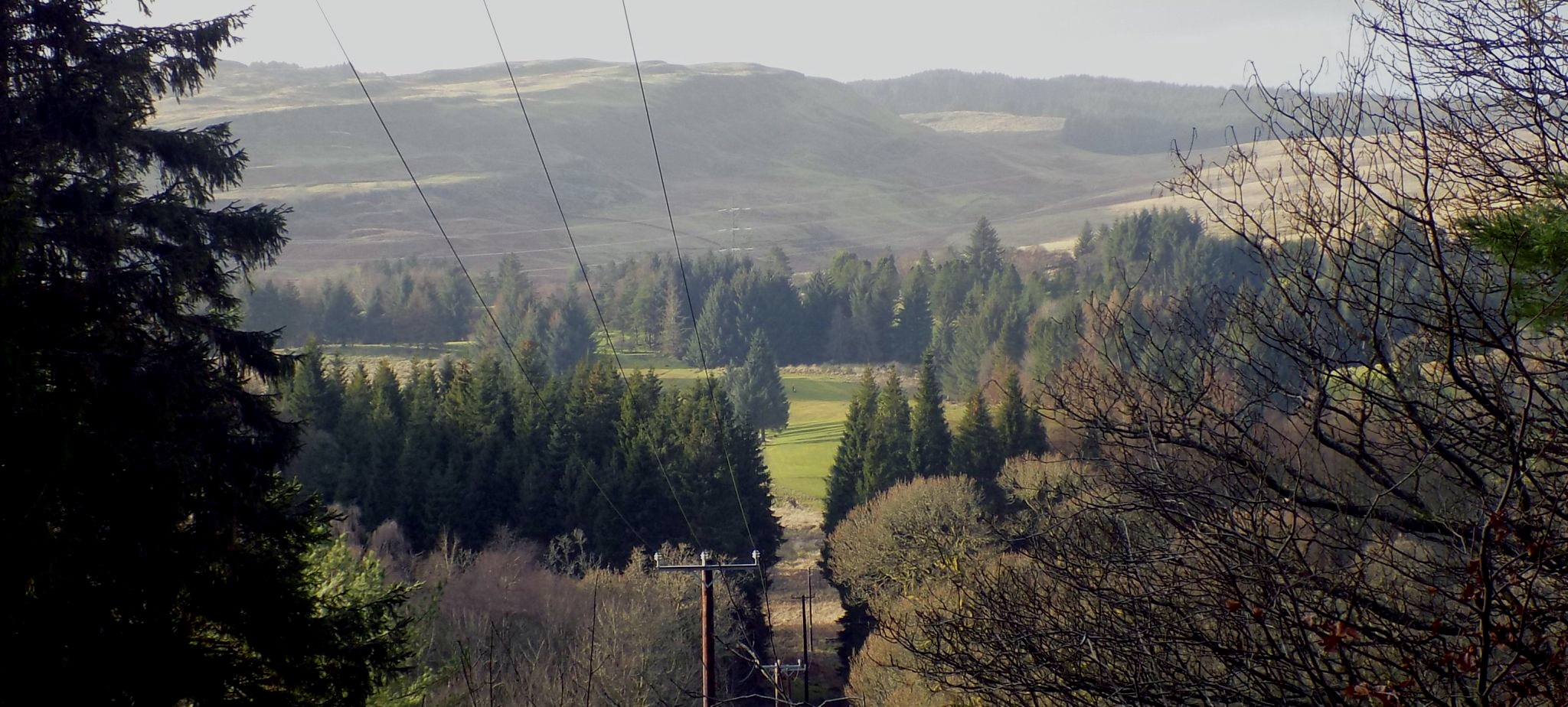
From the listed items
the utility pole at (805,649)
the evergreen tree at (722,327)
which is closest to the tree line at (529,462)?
the utility pole at (805,649)

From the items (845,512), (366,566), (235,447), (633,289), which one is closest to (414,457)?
(845,512)

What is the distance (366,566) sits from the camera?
1237 cm

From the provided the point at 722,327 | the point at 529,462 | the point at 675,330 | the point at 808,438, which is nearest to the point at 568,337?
the point at 675,330

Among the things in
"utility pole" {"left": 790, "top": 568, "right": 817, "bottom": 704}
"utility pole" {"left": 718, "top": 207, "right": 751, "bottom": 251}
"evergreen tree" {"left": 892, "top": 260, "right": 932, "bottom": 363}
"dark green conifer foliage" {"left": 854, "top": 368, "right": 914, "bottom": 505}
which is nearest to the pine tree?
"evergreen tree" {"left": 892, "top": 260, "right": 932, "bottom": 363}

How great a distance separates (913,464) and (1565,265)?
3445 cm

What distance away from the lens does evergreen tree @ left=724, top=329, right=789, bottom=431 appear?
58.6 metres

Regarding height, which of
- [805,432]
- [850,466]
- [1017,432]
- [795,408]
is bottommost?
[795,408]

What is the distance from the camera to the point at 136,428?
6.76 m

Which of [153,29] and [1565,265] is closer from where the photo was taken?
[1565,265]

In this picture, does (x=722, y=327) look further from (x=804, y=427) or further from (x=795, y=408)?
(x=804, y=427)

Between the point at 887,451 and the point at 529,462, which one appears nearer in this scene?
the point at 529,462

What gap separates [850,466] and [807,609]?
9.68m

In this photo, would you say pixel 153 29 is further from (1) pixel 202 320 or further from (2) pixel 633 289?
(2) pixel 633 289

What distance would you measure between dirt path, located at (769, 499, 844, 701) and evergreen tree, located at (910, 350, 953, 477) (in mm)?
4641
